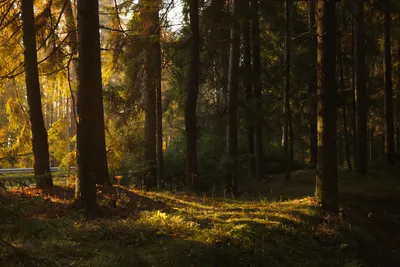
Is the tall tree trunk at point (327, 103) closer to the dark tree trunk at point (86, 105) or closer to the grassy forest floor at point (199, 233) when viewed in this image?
the grassy forest floor at point (199, 233)

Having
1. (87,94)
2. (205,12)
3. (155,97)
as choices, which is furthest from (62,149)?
(87,94)

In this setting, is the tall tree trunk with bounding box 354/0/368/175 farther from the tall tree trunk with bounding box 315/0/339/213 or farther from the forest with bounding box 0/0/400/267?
the tall tree trunk with bounding box 315/0/339/213

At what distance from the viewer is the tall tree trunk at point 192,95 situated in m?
12.8

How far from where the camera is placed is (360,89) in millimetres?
14820

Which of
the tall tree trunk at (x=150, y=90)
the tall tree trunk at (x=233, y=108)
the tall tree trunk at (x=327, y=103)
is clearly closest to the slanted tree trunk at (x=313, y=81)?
the tall tree trunk at (x=233, y=108)

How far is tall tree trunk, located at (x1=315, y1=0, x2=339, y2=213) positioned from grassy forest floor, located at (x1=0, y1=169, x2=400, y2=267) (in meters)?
0.48

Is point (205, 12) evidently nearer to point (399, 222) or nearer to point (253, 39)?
point (253, 39)

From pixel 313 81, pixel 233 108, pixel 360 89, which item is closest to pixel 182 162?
pixel 233 108

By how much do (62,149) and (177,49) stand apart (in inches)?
350

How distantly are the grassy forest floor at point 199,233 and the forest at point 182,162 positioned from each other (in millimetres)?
31

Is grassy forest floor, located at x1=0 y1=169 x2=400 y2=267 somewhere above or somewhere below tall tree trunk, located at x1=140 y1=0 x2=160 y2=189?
below

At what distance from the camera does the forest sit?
5.95 m

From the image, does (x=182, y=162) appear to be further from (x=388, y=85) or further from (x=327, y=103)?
(x=327, y=103)

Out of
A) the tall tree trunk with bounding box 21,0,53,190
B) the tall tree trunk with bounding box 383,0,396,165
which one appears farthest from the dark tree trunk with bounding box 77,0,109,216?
the tall tree trunk with bounding box 383,0,396,165
